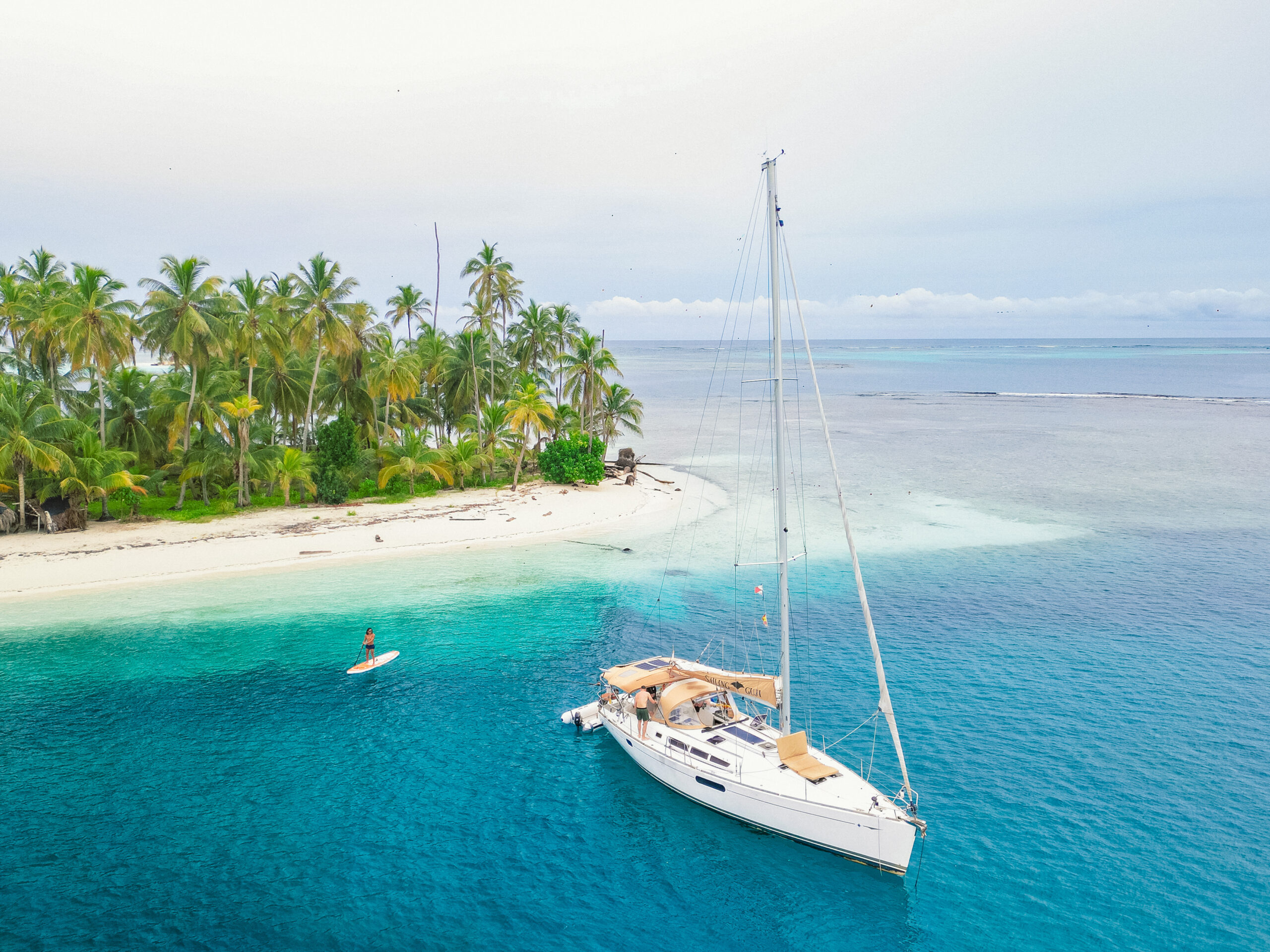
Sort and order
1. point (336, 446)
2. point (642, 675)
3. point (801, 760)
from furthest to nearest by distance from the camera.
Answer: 1. point (336, 446)
2. point (642, 675)
3. point (801, 760)

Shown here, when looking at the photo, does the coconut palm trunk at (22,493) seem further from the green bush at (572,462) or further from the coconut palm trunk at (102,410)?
the green bush at (572,462)

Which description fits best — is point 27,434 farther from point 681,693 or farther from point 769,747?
point 769,747

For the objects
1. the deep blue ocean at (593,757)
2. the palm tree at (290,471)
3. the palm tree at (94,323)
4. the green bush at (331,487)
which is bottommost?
the deep blue ocean at (593,757)

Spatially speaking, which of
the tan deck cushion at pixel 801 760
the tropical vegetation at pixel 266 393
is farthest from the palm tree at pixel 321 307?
the tan deck cushion at pixel 801 760

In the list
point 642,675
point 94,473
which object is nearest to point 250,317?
point 94,473

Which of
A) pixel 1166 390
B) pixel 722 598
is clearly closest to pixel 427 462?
pixel 722 598

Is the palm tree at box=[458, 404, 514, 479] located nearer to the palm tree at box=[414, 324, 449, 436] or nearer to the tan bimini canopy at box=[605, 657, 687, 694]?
the palm tree at box=[414, 324, 449, 436]

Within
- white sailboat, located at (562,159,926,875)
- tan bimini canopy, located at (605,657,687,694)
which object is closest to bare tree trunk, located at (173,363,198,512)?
tan bimini canopy, located at (605,657,687,694)
